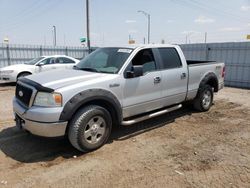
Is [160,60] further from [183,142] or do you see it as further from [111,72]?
[183,142]

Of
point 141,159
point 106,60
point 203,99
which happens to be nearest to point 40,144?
point 141,159

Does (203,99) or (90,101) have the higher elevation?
(90,101)

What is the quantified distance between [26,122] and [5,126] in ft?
6.54

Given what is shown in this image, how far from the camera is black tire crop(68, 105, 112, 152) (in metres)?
3.73

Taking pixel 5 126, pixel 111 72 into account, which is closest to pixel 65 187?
pixel 111 72

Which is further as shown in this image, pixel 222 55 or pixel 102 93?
pixel 222 55

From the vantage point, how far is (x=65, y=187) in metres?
3.04

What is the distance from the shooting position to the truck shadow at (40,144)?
3907 millimetres

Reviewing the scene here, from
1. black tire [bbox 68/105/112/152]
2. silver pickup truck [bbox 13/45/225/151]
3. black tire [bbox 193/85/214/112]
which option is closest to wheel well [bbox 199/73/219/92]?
black tire [bbox 193/85/214/112]

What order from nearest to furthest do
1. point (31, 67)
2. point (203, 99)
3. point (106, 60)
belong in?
1. point (106, 60)
2. point (203, 99)
3. point (31, 67)

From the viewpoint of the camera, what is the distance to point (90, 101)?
12.9ft

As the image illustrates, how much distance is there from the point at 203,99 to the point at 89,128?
385 cm

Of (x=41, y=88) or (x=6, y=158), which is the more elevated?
(x=41, y=88)

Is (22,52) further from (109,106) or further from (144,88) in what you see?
(109,106)
